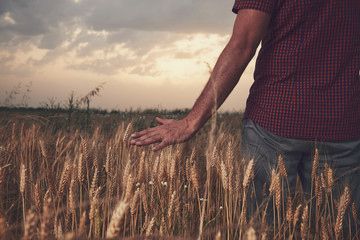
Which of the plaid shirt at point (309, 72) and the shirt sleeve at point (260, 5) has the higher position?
the shirt sleeve at point (260, 5)

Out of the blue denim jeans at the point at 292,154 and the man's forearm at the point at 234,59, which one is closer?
the man's forearm at the point at 234,59

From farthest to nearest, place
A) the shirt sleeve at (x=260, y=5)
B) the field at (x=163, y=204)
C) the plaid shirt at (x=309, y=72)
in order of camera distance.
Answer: the plaid shirt at (x=309, y=72), the shirt sleeve at (x=260, y=5), the field at (x=163, y=204)

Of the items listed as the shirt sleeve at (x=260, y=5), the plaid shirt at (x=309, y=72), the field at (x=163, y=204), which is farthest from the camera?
the plaid shirt at (x=309, y=72)

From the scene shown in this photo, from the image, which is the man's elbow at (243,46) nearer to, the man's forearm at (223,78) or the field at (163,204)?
the man's forearm at (223,78)

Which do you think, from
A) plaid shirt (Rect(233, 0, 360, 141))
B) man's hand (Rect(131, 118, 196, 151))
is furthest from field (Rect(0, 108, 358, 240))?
plaid shirt (Rect(233, 0, 360, 141))

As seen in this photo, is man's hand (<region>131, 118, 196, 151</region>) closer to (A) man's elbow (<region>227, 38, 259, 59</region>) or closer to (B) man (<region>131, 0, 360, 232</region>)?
(B) man (<region>131, 0, 360, 232</region>)

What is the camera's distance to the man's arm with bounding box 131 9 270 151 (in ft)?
5.93

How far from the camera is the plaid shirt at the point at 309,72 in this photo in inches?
74.7

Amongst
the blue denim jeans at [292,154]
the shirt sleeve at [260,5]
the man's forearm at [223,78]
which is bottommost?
the blue denim jeans at [292,154]

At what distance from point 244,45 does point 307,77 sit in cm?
41

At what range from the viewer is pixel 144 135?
1.88 metres

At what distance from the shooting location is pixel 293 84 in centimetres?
190

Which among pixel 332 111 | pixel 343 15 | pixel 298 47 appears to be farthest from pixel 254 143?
pixel 343 15

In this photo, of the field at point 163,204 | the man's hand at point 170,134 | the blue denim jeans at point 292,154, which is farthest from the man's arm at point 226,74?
the blue denim jeans at point 292,154
